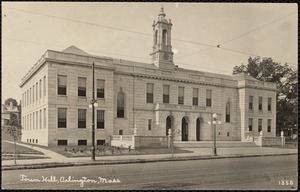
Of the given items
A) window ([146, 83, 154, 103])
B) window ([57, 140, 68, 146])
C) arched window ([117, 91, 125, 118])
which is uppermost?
window ([146, 83, 154, 103])

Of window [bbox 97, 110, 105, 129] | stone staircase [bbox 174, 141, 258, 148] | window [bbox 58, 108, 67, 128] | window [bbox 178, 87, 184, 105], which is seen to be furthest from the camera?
window [bbox 178, 87, 184, 105]

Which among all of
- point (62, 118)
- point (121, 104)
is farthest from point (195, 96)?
point (62, 118)

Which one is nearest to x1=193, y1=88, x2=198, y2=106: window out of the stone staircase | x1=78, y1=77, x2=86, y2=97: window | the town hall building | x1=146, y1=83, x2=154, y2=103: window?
the town hall building

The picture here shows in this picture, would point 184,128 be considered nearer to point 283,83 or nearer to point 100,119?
point 100,119

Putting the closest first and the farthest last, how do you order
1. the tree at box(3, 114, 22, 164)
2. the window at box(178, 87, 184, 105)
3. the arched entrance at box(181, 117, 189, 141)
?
the tree at box(3, 114, 22, 164) < the arched entrance at box(181, 117, 189, 141) < the window at box(178, 87, 184, 105)

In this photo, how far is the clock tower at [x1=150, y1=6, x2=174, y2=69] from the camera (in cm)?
4806

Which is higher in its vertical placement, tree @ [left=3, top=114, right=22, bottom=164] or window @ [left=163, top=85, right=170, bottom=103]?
window @ [left=163, top=85, right=170, bottom=103]

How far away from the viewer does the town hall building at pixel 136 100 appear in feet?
111

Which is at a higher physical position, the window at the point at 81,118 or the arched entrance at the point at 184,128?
the window at the point at 81,118

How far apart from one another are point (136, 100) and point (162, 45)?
43.3 ft

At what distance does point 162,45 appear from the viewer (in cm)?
4919

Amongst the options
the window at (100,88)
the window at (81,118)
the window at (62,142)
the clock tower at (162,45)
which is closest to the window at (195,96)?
the clock tower at (162,45)

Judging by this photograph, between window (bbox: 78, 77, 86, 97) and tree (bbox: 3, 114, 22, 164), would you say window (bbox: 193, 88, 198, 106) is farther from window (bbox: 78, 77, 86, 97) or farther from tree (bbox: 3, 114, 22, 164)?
tree (bbox: 3, 114, 22, 164)

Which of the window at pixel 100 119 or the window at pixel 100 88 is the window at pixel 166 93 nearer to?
the window at pixel 100 88
